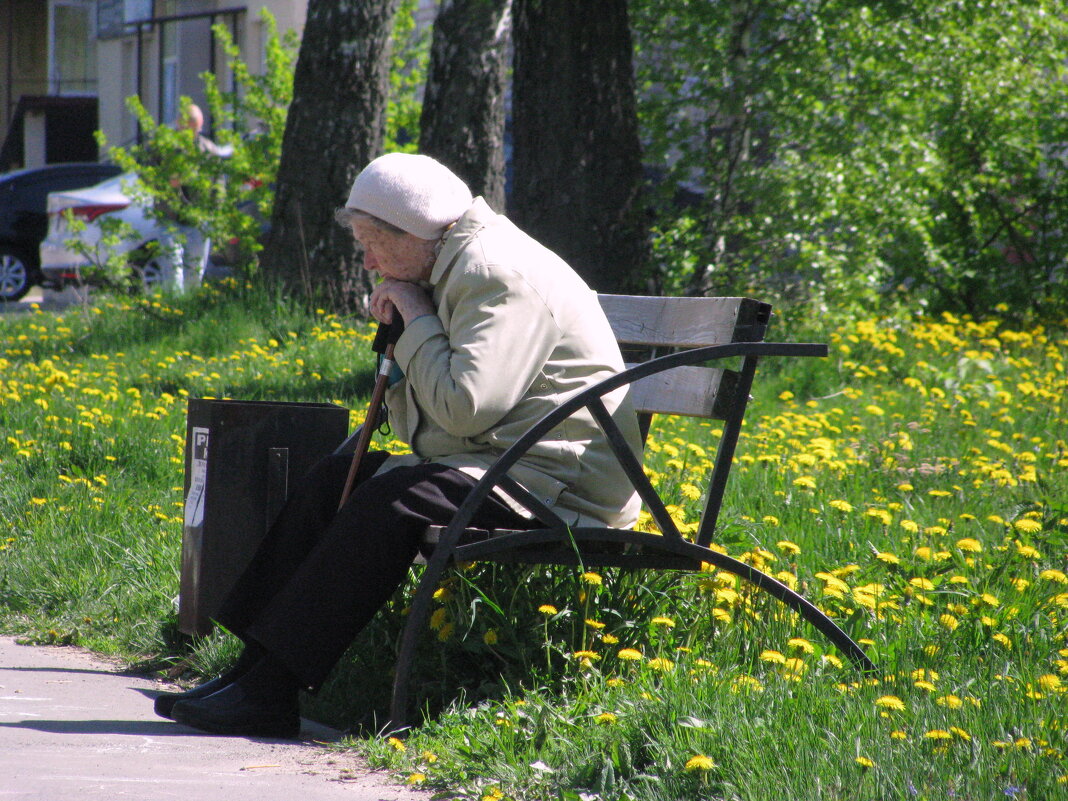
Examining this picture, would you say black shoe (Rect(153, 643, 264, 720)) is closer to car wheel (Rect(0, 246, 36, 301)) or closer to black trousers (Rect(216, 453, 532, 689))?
black trousers (Rect(216, 453, 532, 689))

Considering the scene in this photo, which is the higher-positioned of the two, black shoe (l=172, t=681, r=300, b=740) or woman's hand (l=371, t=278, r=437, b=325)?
woman's hand (l=371, t=278, r=437, b=325)

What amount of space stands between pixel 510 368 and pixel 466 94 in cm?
597

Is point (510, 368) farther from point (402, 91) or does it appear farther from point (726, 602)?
point (402, 91)

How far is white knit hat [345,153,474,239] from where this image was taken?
3283 mm

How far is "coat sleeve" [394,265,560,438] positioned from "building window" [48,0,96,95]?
34574 millimetres

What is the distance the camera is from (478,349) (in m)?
3.09

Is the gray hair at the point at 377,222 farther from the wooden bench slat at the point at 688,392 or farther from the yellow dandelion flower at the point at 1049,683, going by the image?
the yellow dandelion flower at the point at 1049,683

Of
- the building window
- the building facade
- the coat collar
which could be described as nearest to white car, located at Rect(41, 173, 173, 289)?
the coat collar

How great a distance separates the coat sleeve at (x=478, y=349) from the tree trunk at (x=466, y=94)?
5586 millimetres

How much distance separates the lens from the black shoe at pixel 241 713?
3098mm

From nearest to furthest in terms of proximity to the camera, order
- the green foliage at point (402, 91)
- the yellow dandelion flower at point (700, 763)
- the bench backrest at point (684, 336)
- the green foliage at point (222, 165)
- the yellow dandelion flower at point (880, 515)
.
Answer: the yellow dandelion flower at point (700, 763) → the bench backrest at point (684, 336) → the yellow dandelion flower at point (880, 515) → the green foliage at point (222, 165) → the green foliage at point (402, 91)

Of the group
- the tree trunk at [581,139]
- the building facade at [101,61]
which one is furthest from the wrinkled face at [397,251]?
the building facade at [101,61]

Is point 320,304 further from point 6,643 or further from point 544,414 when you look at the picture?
point 544,414

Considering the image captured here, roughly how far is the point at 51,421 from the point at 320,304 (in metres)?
3.02
